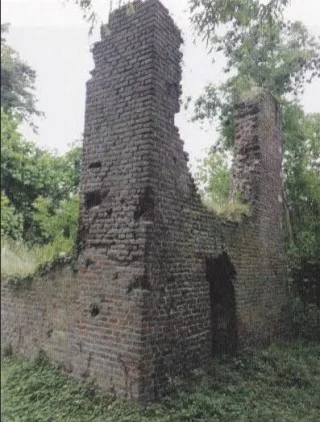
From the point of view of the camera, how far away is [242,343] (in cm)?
737

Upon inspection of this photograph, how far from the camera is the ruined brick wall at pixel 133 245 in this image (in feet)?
16.6

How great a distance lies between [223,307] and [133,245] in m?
2.94

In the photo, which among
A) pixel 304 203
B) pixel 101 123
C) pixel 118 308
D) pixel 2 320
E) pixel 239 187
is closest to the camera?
pixel 2 320

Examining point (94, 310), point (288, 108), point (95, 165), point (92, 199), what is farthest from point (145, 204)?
point (288, 108)

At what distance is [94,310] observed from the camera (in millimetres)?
5324

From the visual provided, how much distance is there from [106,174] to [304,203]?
10322 millimetres

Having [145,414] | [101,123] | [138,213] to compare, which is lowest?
[145,414]

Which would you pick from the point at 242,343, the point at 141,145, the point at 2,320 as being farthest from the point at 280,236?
the point at 2,320

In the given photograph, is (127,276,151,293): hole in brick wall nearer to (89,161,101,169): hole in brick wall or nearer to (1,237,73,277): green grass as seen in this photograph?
(1,237,73,277): green grass

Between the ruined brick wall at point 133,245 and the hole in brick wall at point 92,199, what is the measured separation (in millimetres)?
17

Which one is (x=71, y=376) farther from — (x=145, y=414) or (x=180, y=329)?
(x=180, y=329)

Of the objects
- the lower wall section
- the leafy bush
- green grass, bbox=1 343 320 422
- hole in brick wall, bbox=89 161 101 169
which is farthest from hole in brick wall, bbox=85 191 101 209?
the leafy bush

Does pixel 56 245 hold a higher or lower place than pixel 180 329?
higher

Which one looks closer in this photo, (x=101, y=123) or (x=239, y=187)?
(x=101, y=123)
